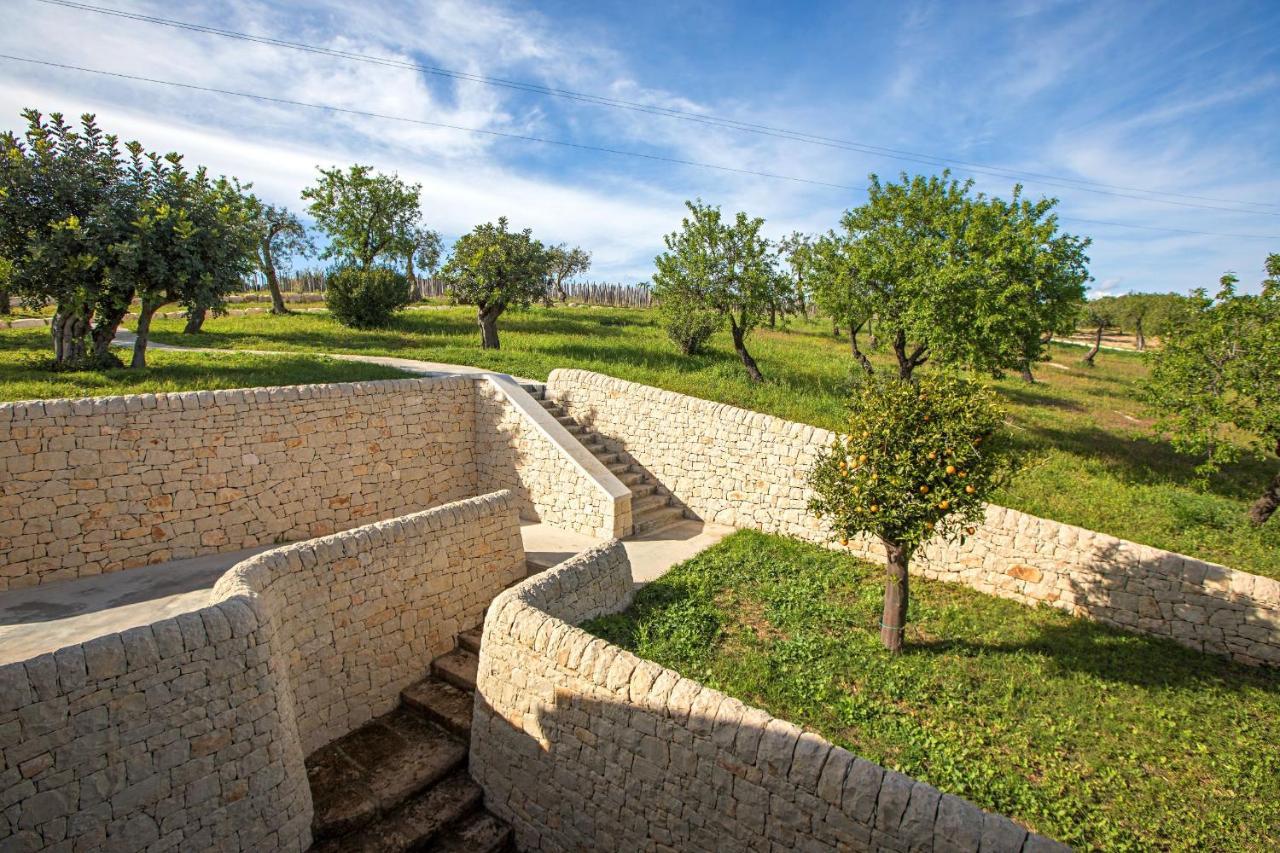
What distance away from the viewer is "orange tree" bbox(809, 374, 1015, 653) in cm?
702

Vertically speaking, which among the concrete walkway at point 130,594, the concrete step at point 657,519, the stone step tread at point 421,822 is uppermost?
the concrete step at point 657,519

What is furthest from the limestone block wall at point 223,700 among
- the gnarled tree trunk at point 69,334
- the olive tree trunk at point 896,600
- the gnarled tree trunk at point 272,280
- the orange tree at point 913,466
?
the gnarled tree trunk at point 272,280

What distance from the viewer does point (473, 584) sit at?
8.66 metres

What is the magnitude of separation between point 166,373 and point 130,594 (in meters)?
5.83

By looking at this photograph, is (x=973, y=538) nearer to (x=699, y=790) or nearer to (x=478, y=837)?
(x=699, y=790)

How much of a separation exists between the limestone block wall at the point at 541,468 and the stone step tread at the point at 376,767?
4.83m

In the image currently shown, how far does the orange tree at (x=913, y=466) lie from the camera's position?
277 inches

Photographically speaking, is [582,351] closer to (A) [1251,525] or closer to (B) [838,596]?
(B) [838,596]

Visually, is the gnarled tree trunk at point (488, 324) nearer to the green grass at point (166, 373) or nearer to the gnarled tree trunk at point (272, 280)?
the green grass at point (166, 373)

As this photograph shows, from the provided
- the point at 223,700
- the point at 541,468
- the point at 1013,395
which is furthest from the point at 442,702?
the point at 1013,395

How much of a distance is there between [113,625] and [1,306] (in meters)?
13.8

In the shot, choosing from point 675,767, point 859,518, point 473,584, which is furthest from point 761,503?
point 675,767

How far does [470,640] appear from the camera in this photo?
328 inches

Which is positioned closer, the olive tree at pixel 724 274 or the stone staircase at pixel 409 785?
the stone staircase at pixel 409 785
